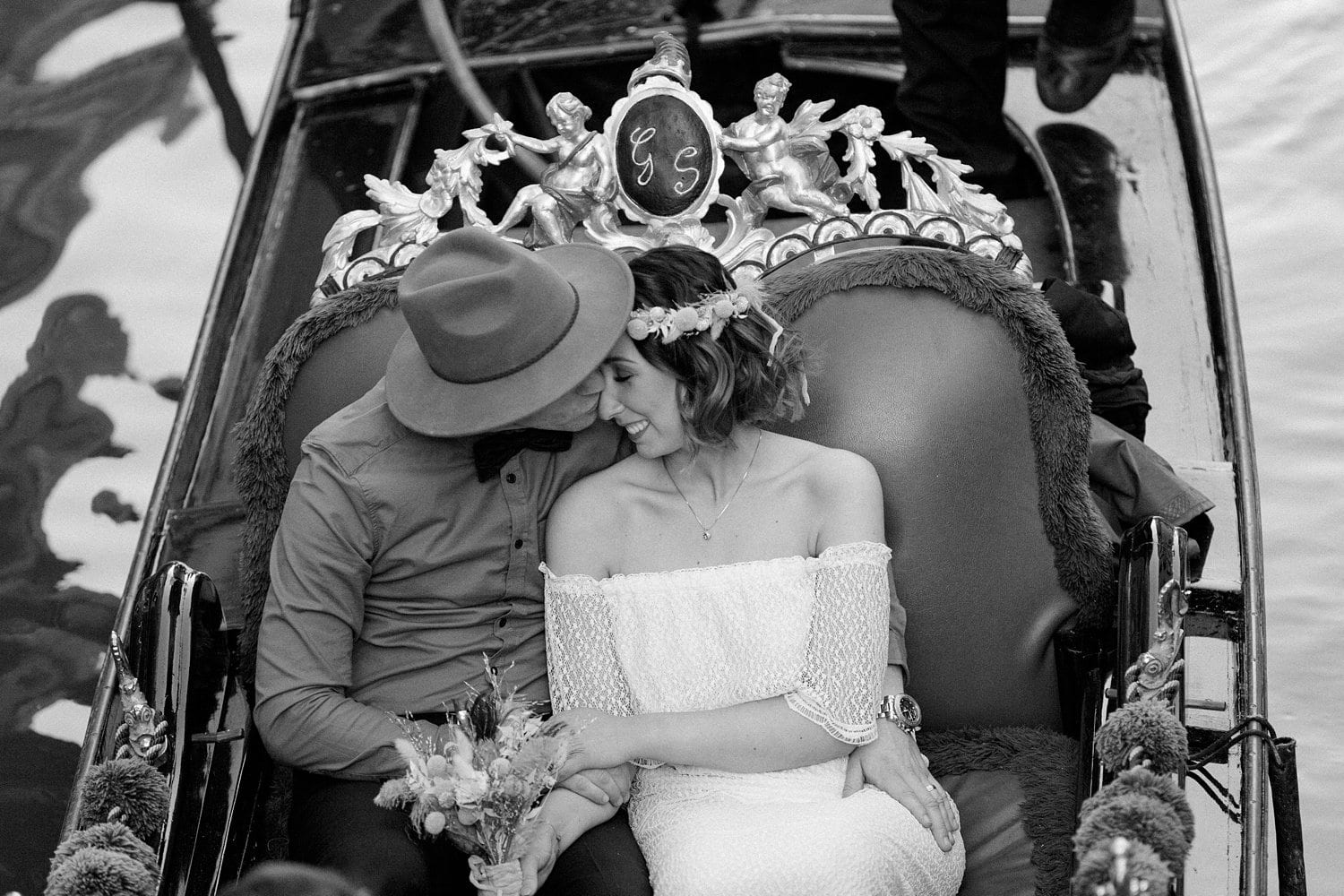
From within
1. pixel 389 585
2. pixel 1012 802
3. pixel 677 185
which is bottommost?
pixel 1012 802

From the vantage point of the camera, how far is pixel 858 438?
216 centimetres

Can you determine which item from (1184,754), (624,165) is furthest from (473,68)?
(1184,754)

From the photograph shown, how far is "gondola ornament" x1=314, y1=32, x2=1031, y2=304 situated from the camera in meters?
2.35

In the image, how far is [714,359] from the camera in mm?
1998

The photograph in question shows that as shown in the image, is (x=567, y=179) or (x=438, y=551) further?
(x=567, y=179)

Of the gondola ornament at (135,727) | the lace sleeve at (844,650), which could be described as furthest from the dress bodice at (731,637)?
the gondola ornament at (135,727)

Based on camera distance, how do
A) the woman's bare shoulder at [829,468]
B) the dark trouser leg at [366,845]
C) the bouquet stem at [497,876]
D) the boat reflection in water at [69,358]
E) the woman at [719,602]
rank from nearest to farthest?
the bouquet stem at [497,876]
the dark trouser leg at [366,845]
the woman at [719,602]
the woman's bare shoulder at [829,468]
the boat reflection in water at [69,358]

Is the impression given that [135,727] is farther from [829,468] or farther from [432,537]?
[829,468]

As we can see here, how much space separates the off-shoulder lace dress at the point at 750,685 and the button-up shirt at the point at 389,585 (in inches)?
3.0

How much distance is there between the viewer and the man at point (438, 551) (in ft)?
6.36

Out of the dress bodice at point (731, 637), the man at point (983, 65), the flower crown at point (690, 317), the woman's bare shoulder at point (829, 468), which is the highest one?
the man at point (983, 65)

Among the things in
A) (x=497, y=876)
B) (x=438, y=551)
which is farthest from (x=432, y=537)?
(x=497, y=876)

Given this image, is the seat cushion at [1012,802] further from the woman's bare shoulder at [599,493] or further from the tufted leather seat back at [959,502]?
the woman's bare shoulder at [599,493]

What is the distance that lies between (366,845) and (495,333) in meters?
0.61
